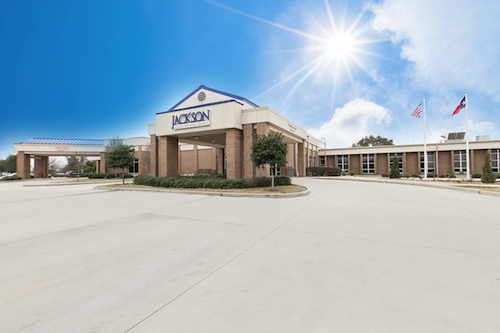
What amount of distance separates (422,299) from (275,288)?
5.79ft

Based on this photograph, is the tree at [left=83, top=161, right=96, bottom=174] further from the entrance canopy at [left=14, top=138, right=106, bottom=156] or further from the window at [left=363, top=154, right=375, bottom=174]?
the window at [left=363, top=154, right=375, bottom=174]

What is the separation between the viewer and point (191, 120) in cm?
Result: 1903

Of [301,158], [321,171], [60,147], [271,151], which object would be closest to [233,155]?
[271,151]

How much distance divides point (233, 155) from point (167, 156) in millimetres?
6859

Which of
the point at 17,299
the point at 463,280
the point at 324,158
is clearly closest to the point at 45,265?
the point at 17,299

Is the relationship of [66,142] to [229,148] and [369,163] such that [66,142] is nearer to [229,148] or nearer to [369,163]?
[229,148]

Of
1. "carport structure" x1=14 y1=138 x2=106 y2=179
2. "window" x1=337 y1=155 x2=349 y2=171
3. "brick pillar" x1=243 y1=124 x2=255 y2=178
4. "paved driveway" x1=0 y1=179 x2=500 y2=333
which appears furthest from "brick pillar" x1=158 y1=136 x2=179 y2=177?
"window" x1=337 y1=155 x2=349 y2=171

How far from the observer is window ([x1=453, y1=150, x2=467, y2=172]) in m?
33.5

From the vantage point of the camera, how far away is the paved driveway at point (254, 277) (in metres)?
2.42

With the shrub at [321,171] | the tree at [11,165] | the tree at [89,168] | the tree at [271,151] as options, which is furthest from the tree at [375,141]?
the tree at [11,165]

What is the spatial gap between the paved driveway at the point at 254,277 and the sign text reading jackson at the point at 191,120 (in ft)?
42.3

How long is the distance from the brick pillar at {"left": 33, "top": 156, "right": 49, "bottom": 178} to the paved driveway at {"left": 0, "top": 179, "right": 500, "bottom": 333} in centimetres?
5231

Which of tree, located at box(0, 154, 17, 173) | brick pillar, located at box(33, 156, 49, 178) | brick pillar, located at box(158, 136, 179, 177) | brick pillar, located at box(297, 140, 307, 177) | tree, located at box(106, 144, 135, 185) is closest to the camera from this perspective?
brick pillar, located at box(158, 136, 179, 177)

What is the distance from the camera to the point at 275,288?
3062 mm
